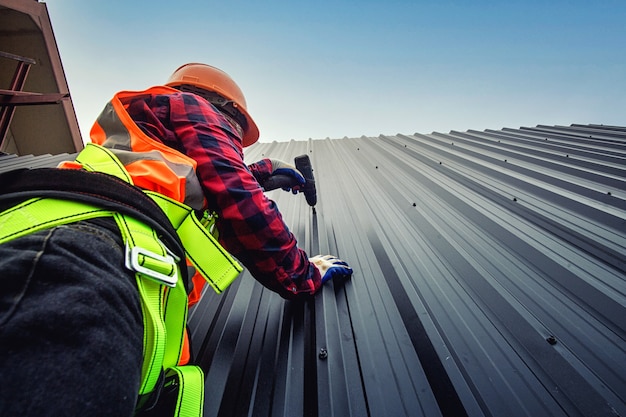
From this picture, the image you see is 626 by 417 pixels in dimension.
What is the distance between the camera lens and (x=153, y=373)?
57cm

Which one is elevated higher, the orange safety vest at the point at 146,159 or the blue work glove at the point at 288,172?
the orange safety vest at the point at 146,159

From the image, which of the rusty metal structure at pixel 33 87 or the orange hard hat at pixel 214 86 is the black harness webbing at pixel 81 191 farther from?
the rusty metal structure at pixel 33 87

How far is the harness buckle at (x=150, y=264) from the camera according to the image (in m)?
0.56

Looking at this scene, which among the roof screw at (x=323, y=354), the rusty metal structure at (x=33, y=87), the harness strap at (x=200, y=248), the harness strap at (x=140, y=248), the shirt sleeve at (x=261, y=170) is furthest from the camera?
the rusty metal structure at (x=33, y=87)

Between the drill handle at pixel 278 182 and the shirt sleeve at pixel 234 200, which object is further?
the drill handle at pixel 278 182

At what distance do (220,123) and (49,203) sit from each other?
84cm

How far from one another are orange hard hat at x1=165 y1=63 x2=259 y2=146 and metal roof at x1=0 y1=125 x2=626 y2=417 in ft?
3.33

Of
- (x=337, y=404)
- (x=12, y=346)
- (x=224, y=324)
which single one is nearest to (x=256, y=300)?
(x=224, y=324)

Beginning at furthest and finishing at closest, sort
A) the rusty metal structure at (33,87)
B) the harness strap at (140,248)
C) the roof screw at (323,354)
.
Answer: the rusty metal structure at (33,87) < the roof screw at (323,354) < the harness strap at (140,248)

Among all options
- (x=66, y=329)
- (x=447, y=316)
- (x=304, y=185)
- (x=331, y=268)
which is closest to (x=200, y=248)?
(x=66, y=329)

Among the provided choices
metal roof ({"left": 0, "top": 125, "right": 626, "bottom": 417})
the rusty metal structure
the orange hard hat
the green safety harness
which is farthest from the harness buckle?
the rusty metal structure

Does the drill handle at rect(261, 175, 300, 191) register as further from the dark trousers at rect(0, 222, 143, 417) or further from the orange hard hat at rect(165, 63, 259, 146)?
the dark trousers at rect(0, 222, 143, 417)

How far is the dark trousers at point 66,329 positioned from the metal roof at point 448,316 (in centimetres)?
71

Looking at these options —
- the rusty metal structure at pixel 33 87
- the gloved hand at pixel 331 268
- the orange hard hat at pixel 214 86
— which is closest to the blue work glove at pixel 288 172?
the orange hard hat at pixel 214 86
